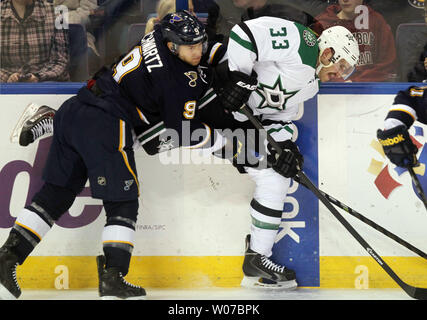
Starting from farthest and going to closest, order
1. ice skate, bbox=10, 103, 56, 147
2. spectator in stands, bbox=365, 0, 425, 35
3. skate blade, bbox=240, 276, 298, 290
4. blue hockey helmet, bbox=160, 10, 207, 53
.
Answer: spectator in stands, bbox=365, 0, 425, 35 → skate blade, bbox=240, 276, 298, 290 → ice skate, bbox=10, 103, 56, 147 → blue hockey helmet, bbox=160, 10, 207, 53

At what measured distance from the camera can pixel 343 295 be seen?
8.99 ft

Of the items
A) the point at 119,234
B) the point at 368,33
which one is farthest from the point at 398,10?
the point at 119,234

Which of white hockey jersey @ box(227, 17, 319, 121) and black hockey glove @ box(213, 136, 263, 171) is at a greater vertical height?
white hockey jersey @ box(227, 17, 319, 121)

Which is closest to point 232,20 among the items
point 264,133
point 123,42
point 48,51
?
point 123,42

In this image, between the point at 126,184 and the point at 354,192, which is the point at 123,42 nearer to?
the point at 126,184

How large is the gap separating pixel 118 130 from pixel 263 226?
82 centimetres

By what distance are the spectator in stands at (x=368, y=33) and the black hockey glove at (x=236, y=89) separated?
94cm

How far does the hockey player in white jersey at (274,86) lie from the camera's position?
245 centimetres

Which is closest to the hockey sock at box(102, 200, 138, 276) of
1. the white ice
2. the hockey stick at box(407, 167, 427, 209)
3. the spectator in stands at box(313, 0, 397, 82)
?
the white ice

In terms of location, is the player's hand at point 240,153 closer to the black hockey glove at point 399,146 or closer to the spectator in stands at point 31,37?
the black hockey glove at point 399,146

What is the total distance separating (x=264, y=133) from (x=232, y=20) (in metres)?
0.85

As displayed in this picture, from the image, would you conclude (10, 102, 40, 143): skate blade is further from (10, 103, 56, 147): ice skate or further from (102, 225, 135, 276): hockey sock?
(102, 225, 135, 276): hockey sock

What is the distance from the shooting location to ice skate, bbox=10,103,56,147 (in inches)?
106

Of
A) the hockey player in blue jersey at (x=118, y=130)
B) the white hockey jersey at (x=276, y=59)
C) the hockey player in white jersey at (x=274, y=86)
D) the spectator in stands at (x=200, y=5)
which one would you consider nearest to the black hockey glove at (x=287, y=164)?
the hockey player in white jersey at (x=274, y=86)
